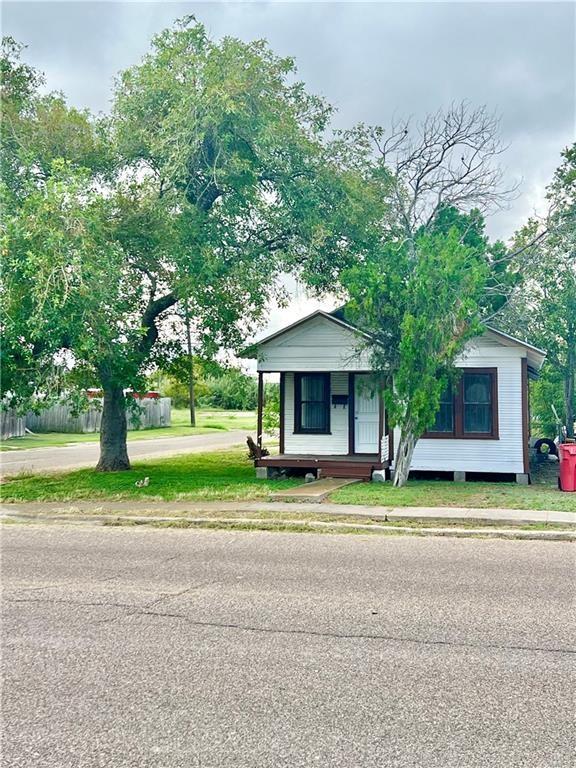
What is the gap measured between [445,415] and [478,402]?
85 cm

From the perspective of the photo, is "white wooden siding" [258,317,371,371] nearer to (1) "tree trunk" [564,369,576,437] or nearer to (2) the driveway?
(2) the driveway

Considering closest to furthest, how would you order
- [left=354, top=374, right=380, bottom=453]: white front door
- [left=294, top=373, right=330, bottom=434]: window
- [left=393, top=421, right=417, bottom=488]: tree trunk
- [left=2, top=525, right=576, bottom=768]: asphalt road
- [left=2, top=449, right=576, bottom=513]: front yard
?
[left=2, top=525, right=576, bottom=768]: asphalt road < [left=2, top=449, right=576, bottom=513]: front yard < [left=393, top=421, right=417, bottom=488]: tree trunk < [left=354, top=374, right=380, bottom=453]: white front door < [left=294, top=373, right=330, bottom=434]: window

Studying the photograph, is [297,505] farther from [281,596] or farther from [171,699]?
[171,699]

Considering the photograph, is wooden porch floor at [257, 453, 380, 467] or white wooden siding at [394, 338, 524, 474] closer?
white wooden siding at [394, 338, 524, 474]

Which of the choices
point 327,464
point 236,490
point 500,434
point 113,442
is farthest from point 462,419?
point 113,442

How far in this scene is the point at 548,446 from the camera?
2334 centimetres

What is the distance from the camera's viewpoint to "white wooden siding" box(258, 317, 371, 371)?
1688 cm

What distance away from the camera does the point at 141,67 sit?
15.3m

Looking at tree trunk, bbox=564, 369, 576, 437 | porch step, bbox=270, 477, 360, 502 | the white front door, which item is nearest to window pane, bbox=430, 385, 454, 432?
the white front door

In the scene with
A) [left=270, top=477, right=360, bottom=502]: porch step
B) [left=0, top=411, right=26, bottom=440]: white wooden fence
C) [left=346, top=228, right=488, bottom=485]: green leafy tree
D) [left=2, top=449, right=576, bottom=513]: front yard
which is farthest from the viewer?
[left=0, top=411, right=26, bottom=440]: white wooden fence

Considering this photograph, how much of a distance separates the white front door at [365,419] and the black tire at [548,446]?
6616 mm

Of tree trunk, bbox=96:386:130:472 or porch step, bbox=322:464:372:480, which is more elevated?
tree trunk, bbox=96:386:130:472

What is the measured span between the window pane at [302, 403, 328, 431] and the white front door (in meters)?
0.89

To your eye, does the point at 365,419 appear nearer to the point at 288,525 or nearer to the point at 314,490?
the point at 314,490
